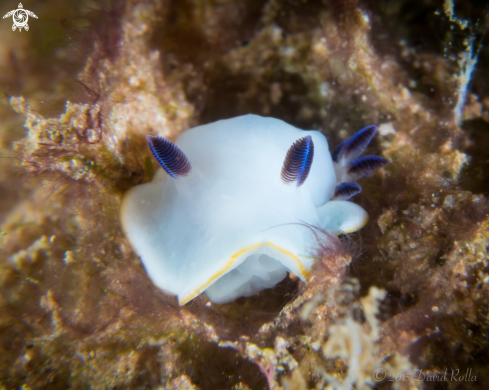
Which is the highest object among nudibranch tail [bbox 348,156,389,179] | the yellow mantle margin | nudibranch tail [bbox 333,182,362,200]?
nudibranch tail [bbox 348,156,389,179]

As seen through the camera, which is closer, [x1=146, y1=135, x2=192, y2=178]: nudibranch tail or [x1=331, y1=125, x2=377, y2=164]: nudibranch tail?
[x1=146, y1=135, x2=192, y2=178]: nudibranch tail

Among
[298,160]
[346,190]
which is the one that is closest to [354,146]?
[346,190]

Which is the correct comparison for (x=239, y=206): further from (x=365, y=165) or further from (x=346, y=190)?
(x=365, y=165)

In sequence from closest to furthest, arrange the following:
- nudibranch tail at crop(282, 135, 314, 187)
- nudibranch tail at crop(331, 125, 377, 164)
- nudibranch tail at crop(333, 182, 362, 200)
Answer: nudibranch tail at crop(282, 135, 314, 187)
nudibranch tail at crop(333, 182, 362, 200)
nudibranch tail at crop(331, 125, 377, 164)

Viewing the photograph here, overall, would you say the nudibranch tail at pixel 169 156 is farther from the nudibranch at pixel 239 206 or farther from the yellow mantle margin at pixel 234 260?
the yellow mantle margin at pixel 234 260

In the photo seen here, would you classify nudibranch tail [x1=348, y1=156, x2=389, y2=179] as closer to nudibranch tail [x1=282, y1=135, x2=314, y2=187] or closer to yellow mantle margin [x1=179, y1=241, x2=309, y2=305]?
nudibranch tail [x1=282, y1=135, x2=314, y2=187]

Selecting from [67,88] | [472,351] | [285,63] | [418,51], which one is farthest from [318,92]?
[472,351]

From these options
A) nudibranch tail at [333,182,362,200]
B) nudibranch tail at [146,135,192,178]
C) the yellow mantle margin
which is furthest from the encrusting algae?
nudibranch tail at [146,135,192,178]
